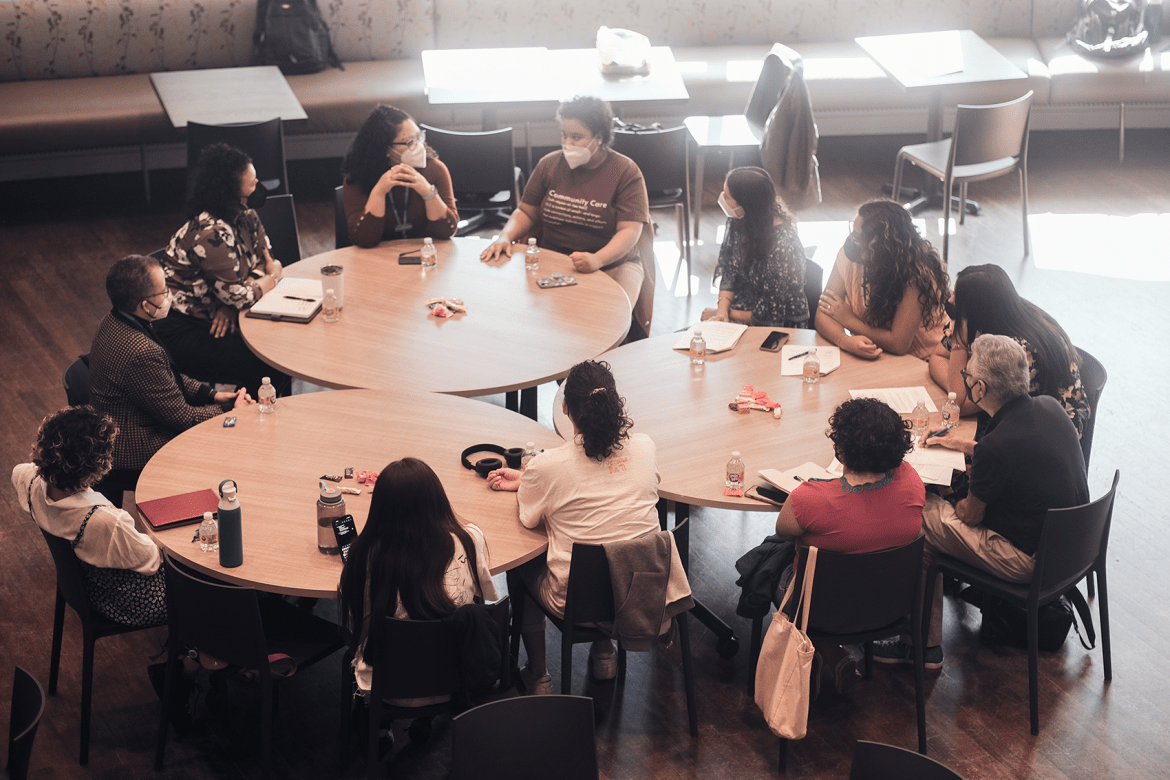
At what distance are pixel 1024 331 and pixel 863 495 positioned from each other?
1.04 m

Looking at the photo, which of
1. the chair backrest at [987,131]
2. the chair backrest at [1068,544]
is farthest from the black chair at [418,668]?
the chair backrest at [987,131]

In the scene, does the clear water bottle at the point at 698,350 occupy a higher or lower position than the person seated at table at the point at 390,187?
lower

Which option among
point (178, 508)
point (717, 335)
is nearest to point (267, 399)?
point (178, 508)

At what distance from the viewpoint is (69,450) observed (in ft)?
10.6

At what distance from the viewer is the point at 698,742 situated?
3.67m

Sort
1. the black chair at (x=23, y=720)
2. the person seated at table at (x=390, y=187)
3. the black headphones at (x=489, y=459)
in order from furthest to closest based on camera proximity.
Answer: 1. the person seated at table at (x=390, y=187)
2. the black headphones at (x=489, y=459)
3. the black chair at (x=23, y=720)

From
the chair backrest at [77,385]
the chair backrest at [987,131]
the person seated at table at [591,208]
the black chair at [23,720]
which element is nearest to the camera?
the black chair at [23,720]

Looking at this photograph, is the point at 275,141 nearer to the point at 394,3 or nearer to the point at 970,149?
the point at 394,3

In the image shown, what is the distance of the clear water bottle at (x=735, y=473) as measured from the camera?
11.9 ft

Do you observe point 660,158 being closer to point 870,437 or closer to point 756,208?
point 756,208

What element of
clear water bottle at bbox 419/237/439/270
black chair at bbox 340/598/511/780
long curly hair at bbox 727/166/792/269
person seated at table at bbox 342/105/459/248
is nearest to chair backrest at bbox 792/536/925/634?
black chair at bbox 340/598/511/780

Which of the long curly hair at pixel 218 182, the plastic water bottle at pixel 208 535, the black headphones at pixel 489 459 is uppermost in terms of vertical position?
the long curly hair at pixel 218 182

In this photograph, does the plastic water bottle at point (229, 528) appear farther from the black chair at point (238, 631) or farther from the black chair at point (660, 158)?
the black chair at point (660, 158)

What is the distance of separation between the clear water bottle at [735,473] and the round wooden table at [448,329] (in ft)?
3.06
